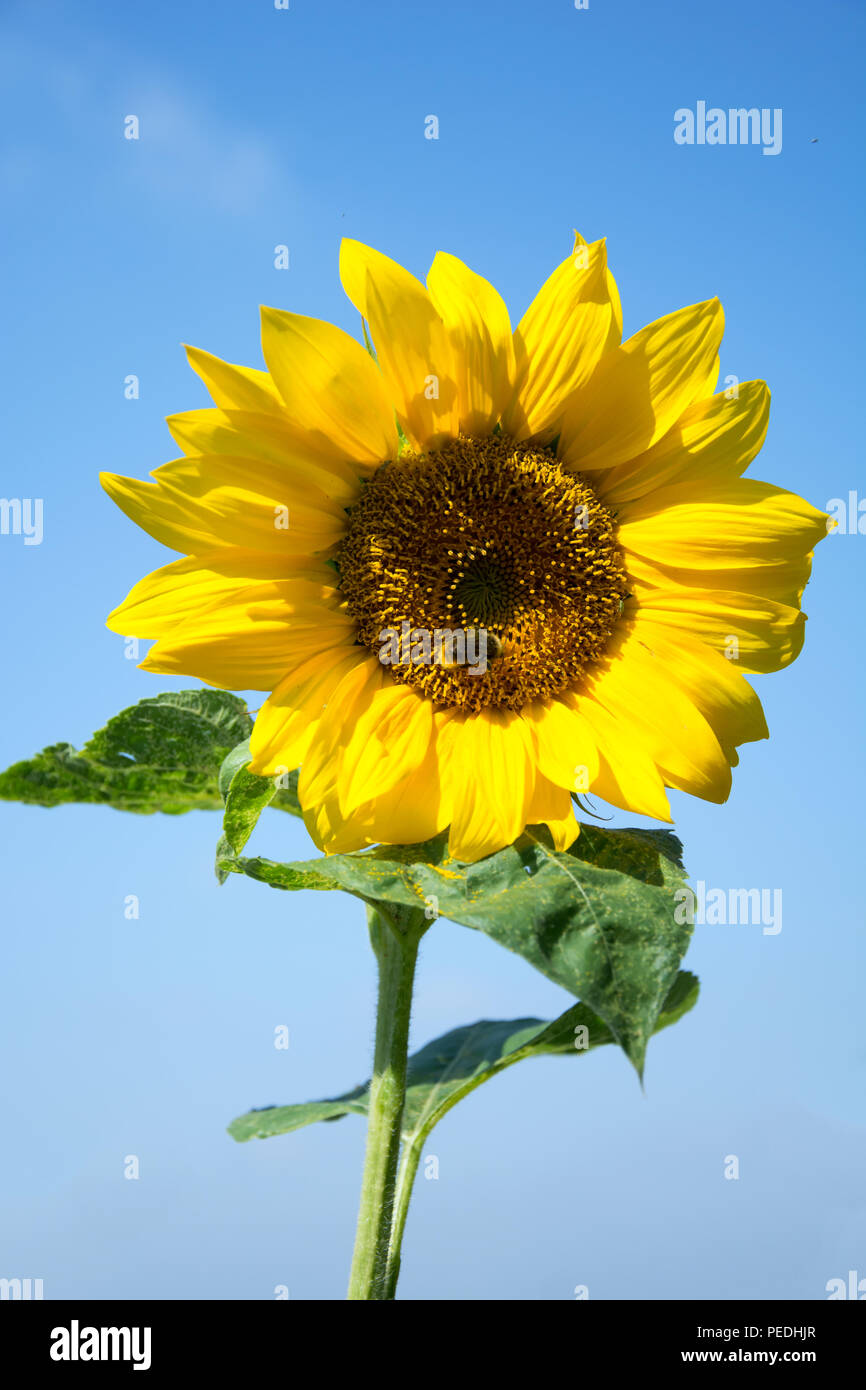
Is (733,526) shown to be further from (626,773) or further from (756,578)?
(626,773)

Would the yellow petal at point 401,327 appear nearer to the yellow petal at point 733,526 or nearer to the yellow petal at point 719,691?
the yellow petal at point 733,526

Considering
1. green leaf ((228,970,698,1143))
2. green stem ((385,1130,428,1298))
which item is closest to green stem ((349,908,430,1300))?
green stem ((385,1130,428,1298))

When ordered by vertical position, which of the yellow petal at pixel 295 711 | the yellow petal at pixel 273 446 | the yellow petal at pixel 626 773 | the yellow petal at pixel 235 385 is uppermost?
the yellow petal at pixel 235 385

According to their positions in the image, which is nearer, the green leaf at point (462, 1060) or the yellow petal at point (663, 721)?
the yellow petal at point (663, 721)

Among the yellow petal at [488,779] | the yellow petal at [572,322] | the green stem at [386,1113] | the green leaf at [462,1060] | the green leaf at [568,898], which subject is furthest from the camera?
the green leaf at [462,1060]

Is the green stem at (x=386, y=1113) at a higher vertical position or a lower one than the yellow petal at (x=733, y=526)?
lower

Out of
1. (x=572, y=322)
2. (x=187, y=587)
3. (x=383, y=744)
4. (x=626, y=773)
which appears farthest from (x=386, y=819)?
(x=572, y=322)

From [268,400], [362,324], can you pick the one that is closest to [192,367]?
[268,400]

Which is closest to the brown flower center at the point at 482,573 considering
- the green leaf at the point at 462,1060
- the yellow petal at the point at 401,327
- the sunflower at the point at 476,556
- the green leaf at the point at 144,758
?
the sunflower at the point at 476,556
